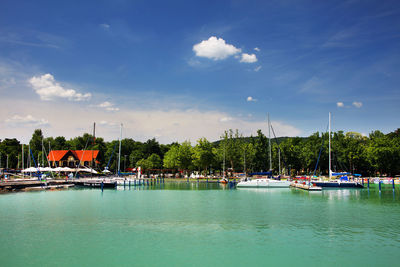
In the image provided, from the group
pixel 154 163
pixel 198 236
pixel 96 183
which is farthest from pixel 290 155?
pixel 198 236

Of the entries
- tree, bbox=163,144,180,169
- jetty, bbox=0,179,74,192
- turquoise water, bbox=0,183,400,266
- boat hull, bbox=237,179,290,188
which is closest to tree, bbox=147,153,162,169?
tree, bbox=163,144,180,169

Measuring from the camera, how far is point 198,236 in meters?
23.3

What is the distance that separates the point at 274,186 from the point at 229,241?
48.6 metres

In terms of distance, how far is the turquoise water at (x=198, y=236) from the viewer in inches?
714

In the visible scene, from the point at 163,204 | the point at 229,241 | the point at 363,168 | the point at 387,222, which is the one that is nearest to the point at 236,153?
the point at 363,168

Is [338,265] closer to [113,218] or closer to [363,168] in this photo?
[113,218]

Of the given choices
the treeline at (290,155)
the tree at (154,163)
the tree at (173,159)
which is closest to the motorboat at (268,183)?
the treeline at (290,155)

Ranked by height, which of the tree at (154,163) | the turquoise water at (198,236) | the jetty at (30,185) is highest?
the tree at (154,163)

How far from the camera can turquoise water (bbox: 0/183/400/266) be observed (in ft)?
59.5

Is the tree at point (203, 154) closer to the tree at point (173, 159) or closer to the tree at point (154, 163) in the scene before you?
the tree at point (173, 159)

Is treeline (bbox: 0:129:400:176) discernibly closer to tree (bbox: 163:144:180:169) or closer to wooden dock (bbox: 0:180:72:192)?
tree (bbox: 163:144:180:169)

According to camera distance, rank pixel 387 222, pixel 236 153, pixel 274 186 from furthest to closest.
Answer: pixel 236 153
pixel 274 186
pixel 387 222

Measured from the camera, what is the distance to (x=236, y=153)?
333 ft

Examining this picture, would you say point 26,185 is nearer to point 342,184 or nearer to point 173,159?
point 173,159
